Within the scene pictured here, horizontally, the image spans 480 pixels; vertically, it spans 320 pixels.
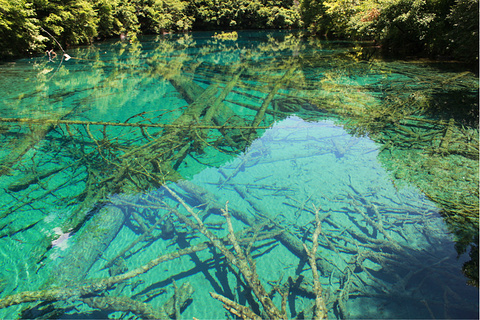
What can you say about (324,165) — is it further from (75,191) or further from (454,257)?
(75,191)

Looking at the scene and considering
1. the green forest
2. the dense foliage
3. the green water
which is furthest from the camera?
the green forest

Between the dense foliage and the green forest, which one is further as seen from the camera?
the green forest

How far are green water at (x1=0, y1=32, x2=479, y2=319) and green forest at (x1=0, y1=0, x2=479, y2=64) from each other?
593 centimetres

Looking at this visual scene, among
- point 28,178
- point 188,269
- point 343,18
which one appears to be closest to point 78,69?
point 28,178

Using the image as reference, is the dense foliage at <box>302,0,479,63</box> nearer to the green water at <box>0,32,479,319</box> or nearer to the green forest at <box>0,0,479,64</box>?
the green forest at <box>0,0,479,64</box>

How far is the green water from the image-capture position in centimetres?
260

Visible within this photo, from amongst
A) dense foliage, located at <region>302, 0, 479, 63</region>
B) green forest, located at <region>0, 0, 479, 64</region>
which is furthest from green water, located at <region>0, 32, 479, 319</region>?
green forest, located at <region>0, 0, 479, 64</region>

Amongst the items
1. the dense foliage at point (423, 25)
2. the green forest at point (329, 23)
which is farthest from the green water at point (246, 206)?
the green forest at point (329, 23)

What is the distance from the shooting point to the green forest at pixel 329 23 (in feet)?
39.0

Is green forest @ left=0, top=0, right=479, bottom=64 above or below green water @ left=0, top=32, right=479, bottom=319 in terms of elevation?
above

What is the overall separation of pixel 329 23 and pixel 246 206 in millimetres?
27759

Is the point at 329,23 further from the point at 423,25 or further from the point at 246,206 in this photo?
the point at 246,206

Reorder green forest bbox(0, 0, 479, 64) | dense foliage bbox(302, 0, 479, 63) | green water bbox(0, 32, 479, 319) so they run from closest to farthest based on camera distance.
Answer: green water bbox(0, 32, 479, 319) → dense foliage bbox(302, 0, 479, 63) → green forest bbox(0, 0, 479, 64)

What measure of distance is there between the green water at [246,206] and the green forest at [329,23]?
19.5 feet
